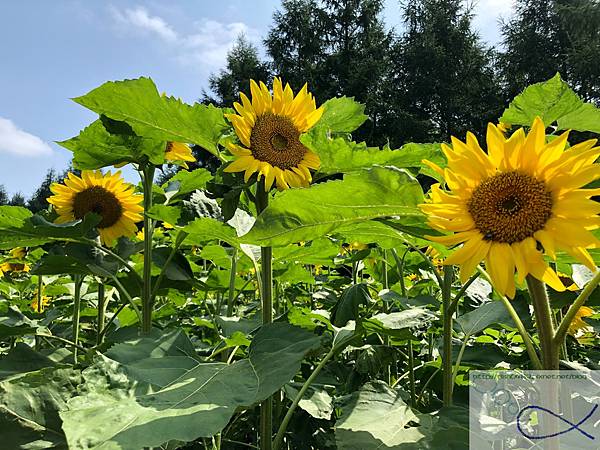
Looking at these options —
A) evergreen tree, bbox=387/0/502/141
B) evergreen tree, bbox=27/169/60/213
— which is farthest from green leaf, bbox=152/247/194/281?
evergreen tree, bbox=27/169/60/213

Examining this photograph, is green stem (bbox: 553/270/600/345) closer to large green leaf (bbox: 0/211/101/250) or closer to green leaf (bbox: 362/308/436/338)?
green leaf (bbox: 362/308/436/338)

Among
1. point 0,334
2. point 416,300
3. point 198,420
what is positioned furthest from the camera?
point 416,300

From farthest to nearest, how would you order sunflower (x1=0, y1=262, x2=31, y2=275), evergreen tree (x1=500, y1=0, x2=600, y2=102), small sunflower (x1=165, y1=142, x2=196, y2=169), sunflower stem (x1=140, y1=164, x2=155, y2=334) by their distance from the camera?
→ evergreen tree (x1=500, y1=0, x2=600, y2=102), sunflower (x1=0, y1=262, x2=31, y2=275), small sunflower (x1=165, y1=142, x2=196, y2=169), sunflower stem (x1=140, y1=164, x2=155, y2=334)

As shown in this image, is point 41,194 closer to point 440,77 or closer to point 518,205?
point 440,77

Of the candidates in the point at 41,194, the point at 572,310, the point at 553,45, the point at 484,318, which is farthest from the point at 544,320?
the point at 41,194

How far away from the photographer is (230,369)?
77 cm

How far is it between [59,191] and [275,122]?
28.4 inches

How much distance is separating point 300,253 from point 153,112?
1.56ft

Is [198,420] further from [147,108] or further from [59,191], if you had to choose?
[59,191]

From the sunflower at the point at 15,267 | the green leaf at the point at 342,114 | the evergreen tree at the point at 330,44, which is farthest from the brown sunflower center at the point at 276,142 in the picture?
the evergreen tree at the point at 330,44

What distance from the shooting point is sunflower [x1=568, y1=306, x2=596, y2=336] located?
136 cm

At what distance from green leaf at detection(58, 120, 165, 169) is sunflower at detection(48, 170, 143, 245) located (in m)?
0.27

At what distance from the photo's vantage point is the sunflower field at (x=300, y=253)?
2.10 feet

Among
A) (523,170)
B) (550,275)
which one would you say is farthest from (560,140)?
(550,275)
